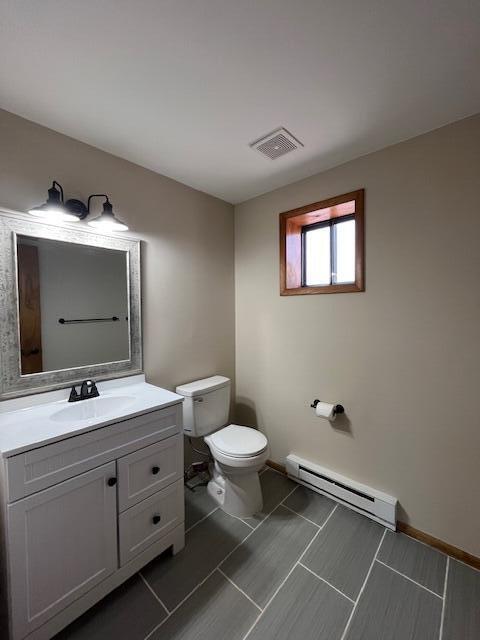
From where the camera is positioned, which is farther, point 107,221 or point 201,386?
point 201,386

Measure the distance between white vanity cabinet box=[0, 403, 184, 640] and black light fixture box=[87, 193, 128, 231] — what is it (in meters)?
1.08

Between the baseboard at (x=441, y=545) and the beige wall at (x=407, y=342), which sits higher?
the beige wall at (x=407, y=342)

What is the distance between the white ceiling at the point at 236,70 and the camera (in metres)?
0.90

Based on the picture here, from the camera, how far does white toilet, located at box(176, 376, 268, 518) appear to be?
1.68 m

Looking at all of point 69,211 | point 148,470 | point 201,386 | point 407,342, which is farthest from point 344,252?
point 148,470

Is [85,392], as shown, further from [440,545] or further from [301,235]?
[440,545]

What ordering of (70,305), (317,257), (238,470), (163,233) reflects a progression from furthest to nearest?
1. (317,257)
2. (163,233)
3. (238,470)
4. (70,305)

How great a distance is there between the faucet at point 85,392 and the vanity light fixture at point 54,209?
0.90 meters

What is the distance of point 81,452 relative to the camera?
111cm

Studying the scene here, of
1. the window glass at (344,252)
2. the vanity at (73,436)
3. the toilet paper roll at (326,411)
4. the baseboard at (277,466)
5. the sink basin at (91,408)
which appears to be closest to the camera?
the vanity at (73,436)

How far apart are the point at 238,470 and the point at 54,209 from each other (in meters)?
1.77

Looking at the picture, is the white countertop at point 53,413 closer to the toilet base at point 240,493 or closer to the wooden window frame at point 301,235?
the toilet base at point 240,493

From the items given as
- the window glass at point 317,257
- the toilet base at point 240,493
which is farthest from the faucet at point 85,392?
the window glass at point 317,257

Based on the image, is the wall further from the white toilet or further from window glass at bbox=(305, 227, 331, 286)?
window glass at bbox=(305, 227, 331, 286)
